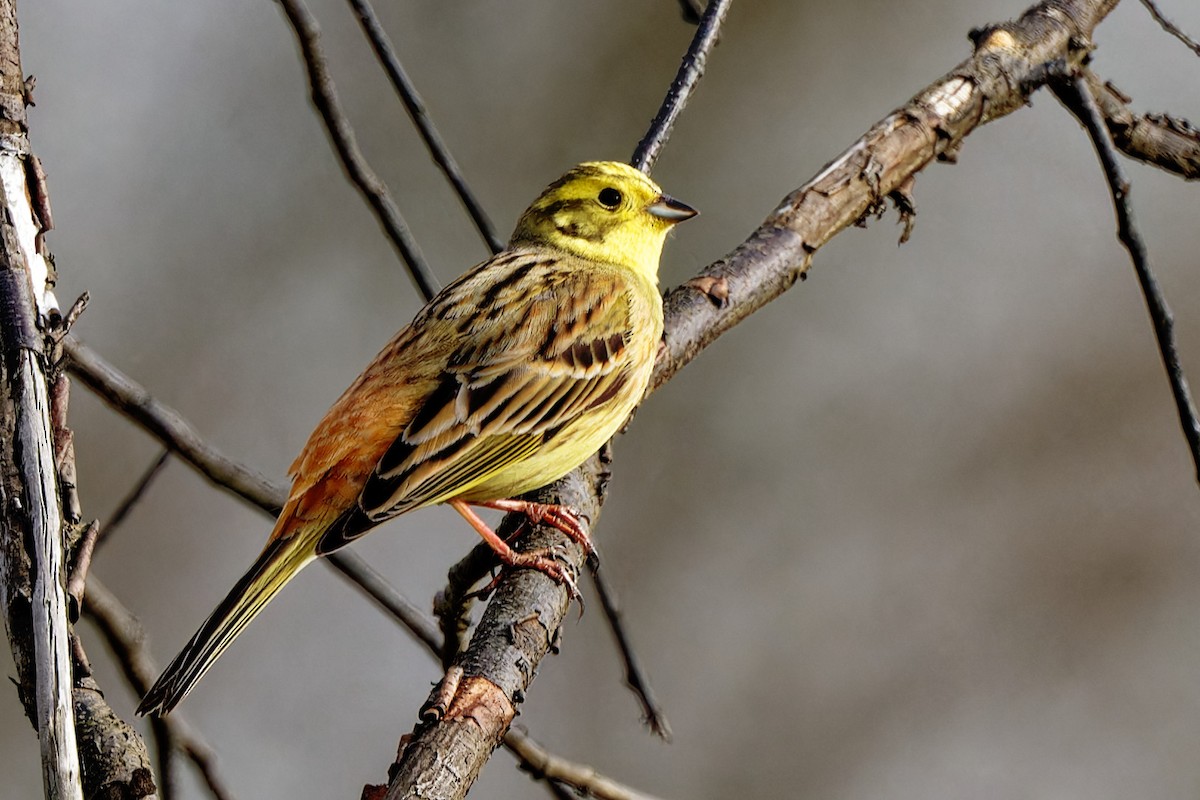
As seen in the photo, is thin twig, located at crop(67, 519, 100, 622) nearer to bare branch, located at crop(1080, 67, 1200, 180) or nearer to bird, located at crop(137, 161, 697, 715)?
bird, located at crop(137, 161, 697, 715)

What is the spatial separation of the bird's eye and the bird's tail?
6.47ft

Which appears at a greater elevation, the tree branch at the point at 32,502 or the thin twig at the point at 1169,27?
the thin twig at the point at 1169,27

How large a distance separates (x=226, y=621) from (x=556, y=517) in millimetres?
1109

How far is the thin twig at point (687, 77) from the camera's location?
4.61 meters

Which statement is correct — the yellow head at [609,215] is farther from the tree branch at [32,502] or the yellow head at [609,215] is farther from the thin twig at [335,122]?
the tree branch at [32,502]

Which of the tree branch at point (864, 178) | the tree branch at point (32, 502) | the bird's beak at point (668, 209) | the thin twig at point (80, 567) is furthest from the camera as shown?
the bird's beak at point (668, 209)

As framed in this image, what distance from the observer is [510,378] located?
13.3 ft

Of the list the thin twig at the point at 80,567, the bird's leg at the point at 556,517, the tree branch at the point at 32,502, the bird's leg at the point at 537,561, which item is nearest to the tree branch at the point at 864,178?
the bird's leg at the point at 556,517

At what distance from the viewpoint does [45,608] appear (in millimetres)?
1833

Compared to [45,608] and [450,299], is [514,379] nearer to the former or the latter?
[450,299]

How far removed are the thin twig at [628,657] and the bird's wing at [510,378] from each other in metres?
0.52

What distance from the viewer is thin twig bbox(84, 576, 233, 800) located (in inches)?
137

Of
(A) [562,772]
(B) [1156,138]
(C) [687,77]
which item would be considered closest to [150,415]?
(A) [562,772]

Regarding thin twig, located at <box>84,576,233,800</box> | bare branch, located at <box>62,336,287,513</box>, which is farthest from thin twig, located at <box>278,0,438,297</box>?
thin twig, located at <box>84,576,233,800</box>
